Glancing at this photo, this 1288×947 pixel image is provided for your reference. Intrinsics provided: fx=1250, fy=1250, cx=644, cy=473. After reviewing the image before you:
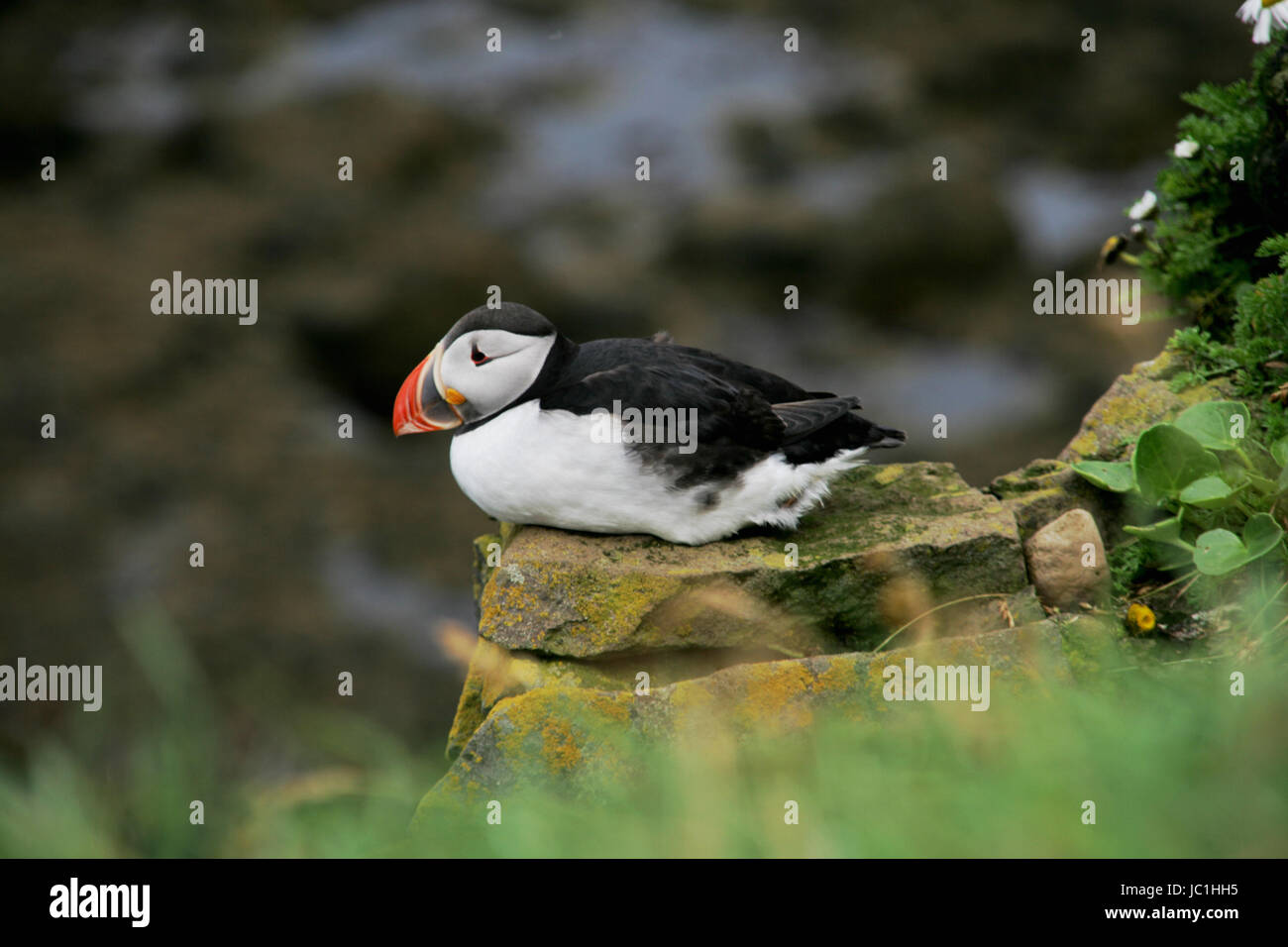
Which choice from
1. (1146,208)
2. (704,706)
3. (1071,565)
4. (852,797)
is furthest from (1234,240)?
(852,797)

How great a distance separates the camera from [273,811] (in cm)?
331

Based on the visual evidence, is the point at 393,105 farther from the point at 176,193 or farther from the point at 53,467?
the point at 53,467

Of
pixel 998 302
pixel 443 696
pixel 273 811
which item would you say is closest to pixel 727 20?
pixel 998 302

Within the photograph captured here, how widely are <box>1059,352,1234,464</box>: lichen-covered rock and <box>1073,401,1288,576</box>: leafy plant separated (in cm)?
45

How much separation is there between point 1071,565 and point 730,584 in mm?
1278

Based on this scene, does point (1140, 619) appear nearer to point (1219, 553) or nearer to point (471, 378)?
point (1219, 553)

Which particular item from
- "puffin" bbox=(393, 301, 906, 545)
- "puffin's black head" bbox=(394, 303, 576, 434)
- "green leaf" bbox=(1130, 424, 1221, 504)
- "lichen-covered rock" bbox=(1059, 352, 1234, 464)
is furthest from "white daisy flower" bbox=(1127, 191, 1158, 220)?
"puffin's black head" bbox=(394, 303, 576, 434)

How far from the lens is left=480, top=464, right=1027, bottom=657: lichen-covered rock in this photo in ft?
14.3

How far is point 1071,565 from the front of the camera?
4.58m

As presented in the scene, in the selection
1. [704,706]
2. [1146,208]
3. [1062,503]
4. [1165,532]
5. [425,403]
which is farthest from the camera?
[1146,208]

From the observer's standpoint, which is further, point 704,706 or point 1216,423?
point 1216,423

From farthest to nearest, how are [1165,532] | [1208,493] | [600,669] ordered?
1. [1165,532]
2. [600,669]
3. [1208,493]

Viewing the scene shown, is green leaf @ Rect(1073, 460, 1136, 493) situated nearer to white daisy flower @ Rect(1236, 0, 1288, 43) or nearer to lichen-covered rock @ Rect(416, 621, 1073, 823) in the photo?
lichen-covered rock @ Rect(416, 621, 1073, 823)

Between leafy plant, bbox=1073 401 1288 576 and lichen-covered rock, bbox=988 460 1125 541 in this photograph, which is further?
lichen-covered rock, bbox=988 460 1125 541
